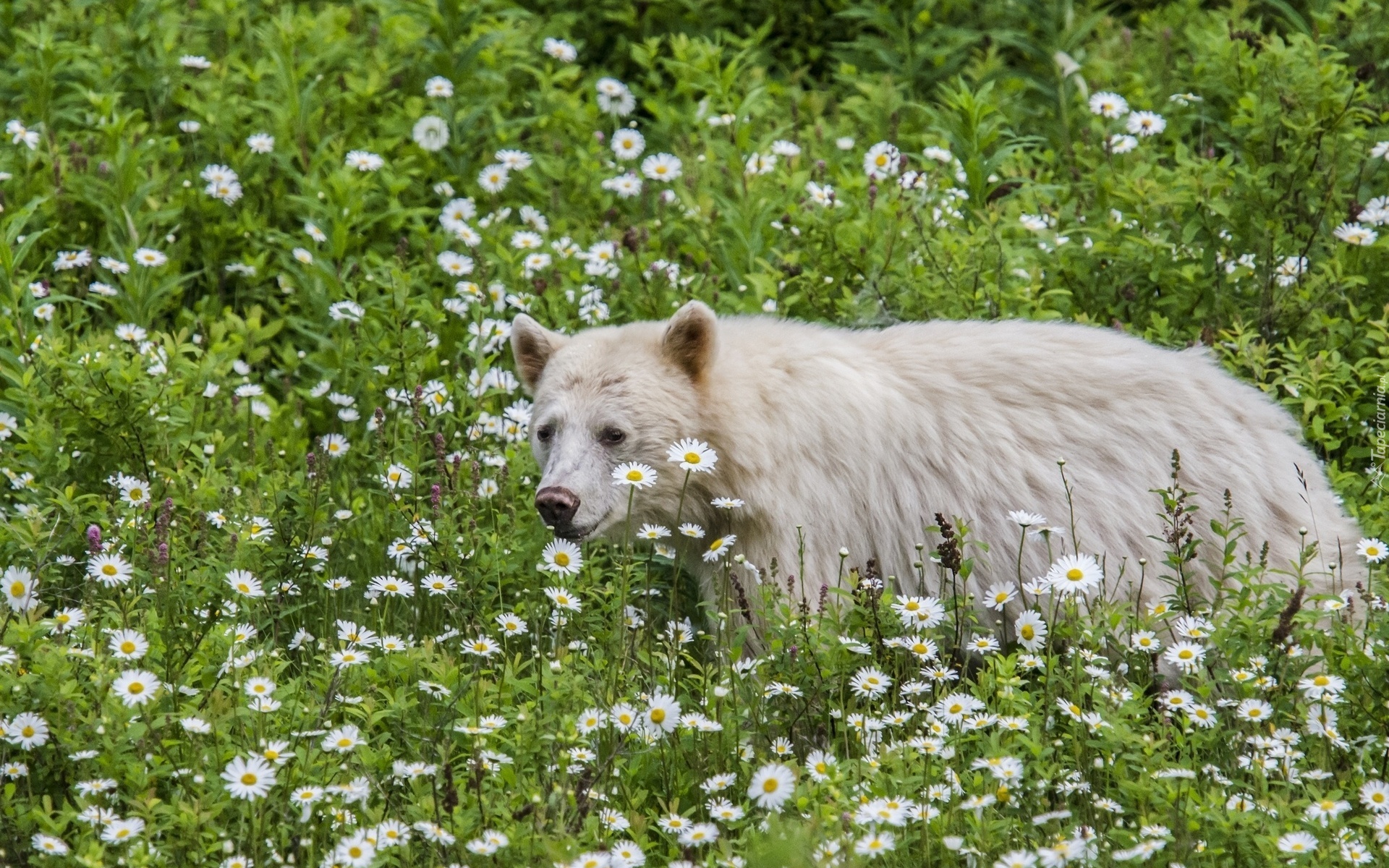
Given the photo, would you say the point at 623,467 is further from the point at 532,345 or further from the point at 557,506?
the point at 532,345

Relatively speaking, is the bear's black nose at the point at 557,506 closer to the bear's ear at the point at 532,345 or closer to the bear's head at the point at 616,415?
the bear's head at the point at 616,415

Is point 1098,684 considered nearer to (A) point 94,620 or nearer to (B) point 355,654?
(B) point 355,654

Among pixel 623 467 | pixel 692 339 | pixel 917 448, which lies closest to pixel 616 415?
pixel 692 339

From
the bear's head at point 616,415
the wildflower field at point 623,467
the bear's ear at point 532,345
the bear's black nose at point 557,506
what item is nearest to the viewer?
the wildflower field at point 623,467

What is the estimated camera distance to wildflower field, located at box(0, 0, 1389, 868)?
367 centimetres

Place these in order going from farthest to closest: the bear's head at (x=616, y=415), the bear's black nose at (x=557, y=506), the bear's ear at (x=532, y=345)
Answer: the bear's ear at (x=532, y=345), the bear's head at (x=616, y=415), the bear's black nose at (x=557, y=506)

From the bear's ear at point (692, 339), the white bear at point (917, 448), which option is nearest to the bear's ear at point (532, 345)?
the white bear at point (917, 448)

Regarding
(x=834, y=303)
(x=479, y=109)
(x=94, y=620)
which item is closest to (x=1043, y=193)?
(x=834, y=303)

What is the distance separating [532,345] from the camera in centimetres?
576

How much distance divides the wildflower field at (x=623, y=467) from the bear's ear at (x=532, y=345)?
0.69ft

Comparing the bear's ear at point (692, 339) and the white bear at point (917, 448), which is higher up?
the bear's ear at point (692, 339)

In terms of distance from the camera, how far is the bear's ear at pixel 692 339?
206 inches

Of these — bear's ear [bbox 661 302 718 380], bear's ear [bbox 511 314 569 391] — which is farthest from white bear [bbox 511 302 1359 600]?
bear's ear [bbox 511 314 569 391]

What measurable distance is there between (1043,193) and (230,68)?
5.17 metres
